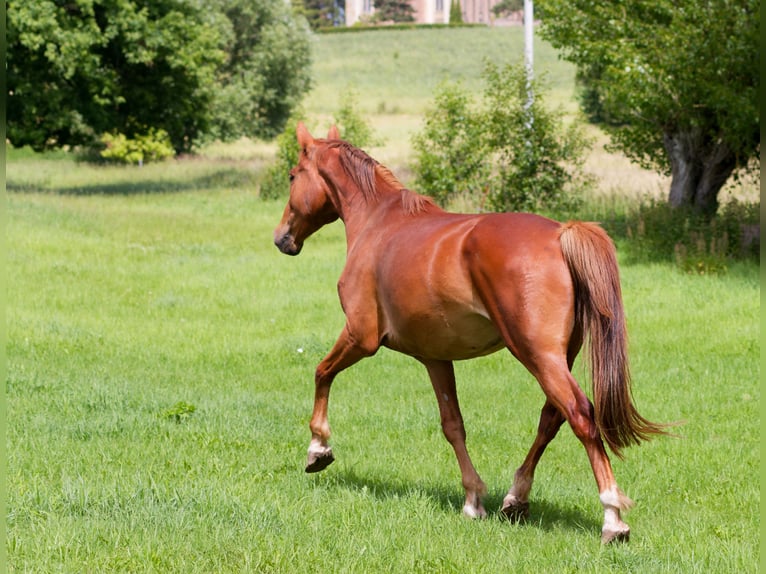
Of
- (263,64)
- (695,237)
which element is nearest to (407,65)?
(263,64)

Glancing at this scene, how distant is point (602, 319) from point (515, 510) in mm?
1436

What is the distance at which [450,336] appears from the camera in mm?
6273

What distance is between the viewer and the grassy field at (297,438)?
5551 mm

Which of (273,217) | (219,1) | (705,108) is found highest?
(219,1)

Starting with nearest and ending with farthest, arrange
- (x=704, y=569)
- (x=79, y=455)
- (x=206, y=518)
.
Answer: (x=704, y=569)
(x=206, y=518)
(x=79, y=455)

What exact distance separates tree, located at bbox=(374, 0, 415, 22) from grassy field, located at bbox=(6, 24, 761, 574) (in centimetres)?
12951

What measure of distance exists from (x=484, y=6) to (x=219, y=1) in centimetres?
11114

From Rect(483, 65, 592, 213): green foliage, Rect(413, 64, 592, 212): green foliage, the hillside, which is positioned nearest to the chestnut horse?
Rect(413, 64, 592, 212): green foliage

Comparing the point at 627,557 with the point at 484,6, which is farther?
the point at 484,6

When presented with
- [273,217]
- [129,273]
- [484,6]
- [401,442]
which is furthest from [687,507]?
[484,6]

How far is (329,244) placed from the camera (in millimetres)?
23234

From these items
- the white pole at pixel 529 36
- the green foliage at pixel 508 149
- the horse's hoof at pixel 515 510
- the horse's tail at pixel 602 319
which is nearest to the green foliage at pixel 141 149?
the white pole at pixel 529 36

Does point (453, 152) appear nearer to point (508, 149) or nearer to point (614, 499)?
point (508, 149)

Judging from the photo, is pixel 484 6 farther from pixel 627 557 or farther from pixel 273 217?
pixel 627 557
